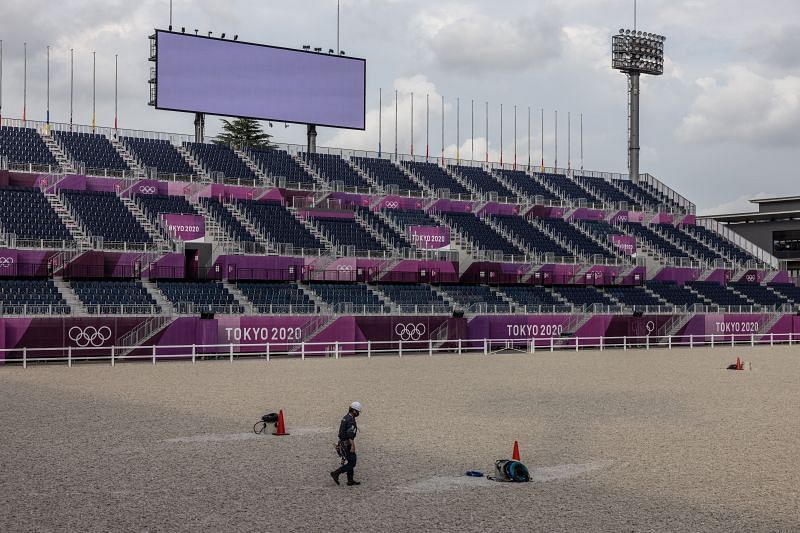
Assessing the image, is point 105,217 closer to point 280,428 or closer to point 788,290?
point 280,428

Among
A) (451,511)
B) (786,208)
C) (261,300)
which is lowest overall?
(451,511)

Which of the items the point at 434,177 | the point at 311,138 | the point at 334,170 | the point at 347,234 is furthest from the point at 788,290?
the point at 311,138

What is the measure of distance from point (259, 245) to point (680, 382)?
32.9 meters

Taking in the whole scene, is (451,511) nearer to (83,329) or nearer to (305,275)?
(83,329)

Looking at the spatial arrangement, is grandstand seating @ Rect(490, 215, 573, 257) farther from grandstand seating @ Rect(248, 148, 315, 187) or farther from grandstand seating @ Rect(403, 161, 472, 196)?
grandstand seating @ Rect(248, 148, 315, 187)

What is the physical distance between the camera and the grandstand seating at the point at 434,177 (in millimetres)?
82875

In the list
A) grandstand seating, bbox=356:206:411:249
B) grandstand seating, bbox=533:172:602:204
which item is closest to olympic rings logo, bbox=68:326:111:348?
grandstand seating, bbox=356:206:411:249

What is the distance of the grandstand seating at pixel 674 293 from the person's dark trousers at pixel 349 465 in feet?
198

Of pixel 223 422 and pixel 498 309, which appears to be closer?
pixel 223 422

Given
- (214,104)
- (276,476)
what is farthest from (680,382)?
(214,104)

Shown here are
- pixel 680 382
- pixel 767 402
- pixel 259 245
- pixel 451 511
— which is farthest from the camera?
pixel 259 245

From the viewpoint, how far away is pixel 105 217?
60.8 meters

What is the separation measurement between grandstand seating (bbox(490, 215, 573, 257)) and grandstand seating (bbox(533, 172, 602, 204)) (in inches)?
376

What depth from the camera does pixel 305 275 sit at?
205 ft
